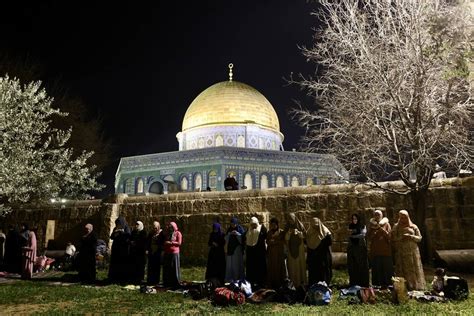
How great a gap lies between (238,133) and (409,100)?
79.5 feet

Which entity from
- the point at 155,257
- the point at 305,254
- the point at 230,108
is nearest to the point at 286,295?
the point at 305,254

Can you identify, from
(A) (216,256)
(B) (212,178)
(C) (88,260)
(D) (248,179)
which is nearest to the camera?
A: (A) (216,256)

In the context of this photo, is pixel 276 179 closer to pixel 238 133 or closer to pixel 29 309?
pixel 238 133

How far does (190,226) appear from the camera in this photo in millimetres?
10766

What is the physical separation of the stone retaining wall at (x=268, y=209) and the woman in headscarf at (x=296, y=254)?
2508 mm

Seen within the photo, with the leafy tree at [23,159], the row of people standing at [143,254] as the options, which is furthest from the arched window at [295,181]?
the row of people standing at [143,254]

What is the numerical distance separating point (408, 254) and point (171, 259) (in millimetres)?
4215

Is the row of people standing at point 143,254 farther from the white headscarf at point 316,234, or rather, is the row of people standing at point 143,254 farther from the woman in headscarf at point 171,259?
the white headscarf at point 316,234

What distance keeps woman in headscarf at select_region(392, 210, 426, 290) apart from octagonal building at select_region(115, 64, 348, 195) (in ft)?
57.0

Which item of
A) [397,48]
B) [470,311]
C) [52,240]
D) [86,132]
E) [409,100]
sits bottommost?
[470,311]

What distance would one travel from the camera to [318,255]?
281 inches

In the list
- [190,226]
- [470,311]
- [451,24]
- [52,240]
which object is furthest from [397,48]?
[52,240]

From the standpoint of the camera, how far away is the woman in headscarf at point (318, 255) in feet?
23.3

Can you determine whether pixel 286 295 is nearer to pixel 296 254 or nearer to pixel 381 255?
pixel 296 254
